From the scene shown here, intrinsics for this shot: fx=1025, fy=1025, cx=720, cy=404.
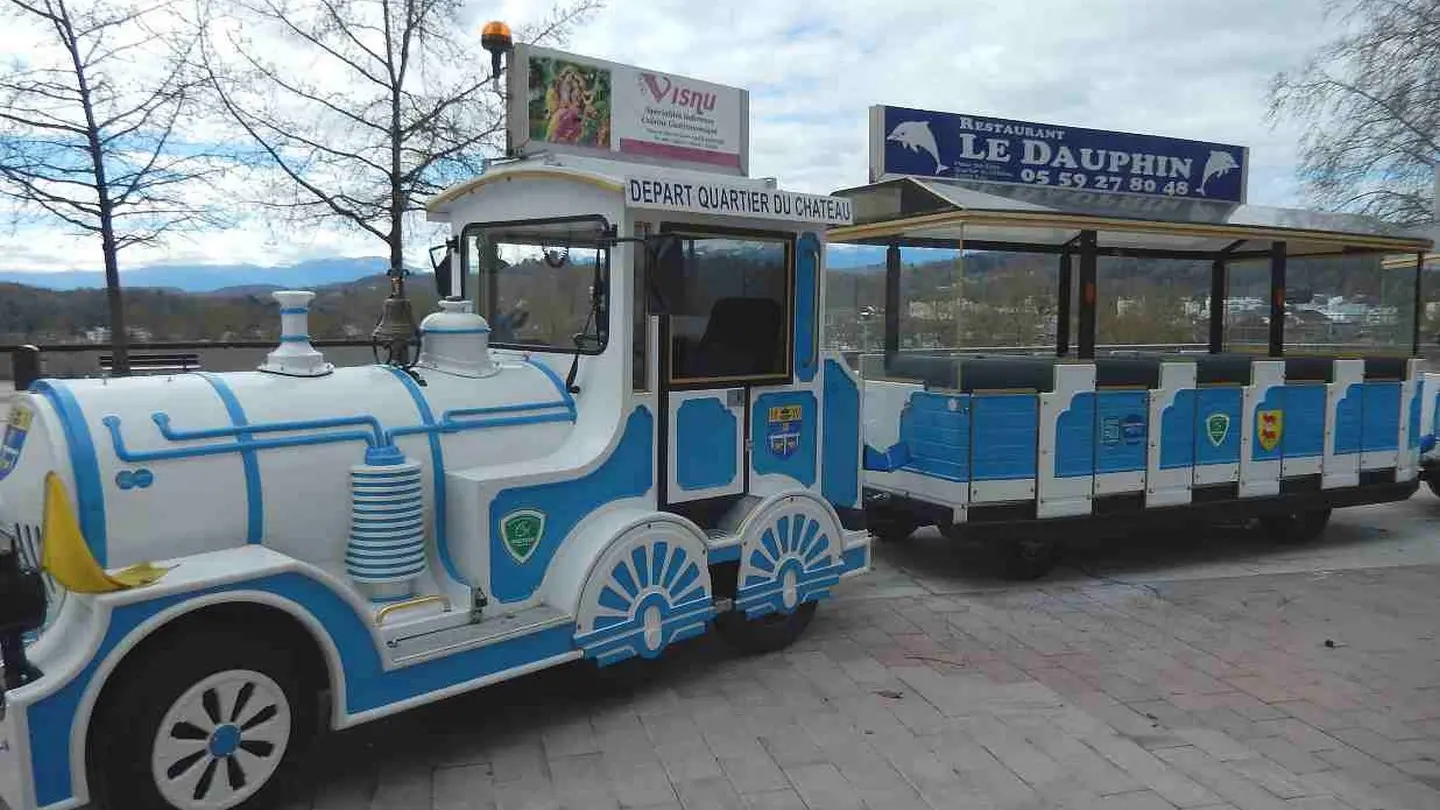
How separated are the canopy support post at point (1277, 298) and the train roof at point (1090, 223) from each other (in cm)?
11

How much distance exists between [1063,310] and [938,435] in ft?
10.8

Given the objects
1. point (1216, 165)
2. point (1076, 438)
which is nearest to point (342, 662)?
point (1076, 438)

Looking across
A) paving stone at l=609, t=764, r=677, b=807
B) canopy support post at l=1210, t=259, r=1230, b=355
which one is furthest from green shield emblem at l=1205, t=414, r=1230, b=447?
paving stone at l=609, t=764, r=677, b=807

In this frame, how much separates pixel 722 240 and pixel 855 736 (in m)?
2.47

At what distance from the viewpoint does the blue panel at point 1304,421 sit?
8.20 metres

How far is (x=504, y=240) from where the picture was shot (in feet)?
17.8

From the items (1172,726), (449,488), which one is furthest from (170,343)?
(1172,726)

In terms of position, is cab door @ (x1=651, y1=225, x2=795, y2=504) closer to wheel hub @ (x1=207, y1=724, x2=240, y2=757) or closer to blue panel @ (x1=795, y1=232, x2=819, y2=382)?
blue panel @ (x1=795, y1=232, x2=819, y2=382)

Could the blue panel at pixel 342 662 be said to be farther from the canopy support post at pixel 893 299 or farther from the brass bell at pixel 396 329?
the canopy support post at pixel 893 299

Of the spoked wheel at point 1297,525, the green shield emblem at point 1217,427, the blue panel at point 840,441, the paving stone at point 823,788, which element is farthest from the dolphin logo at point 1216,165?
the paving stone at point 823,788

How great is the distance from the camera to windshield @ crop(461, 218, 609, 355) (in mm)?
4965

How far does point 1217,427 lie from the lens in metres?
7.81

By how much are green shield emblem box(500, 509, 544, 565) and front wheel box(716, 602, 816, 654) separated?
1.34 m

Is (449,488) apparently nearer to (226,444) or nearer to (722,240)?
(226,444)
